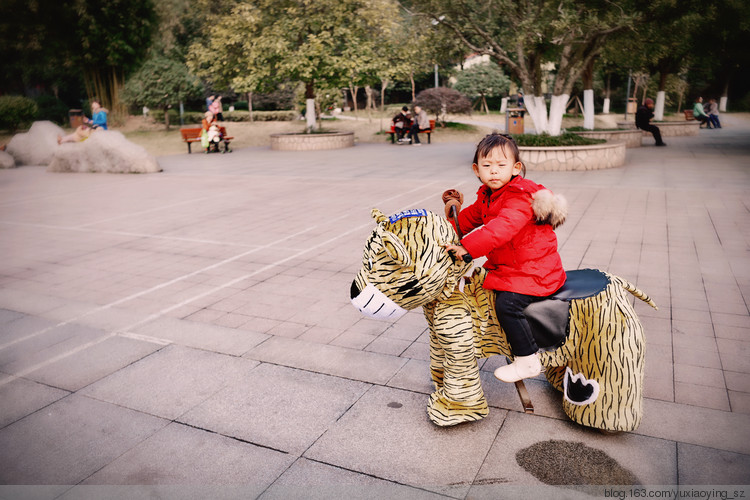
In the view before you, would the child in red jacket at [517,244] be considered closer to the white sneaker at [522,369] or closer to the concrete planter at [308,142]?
the white sneaker at [522,369]

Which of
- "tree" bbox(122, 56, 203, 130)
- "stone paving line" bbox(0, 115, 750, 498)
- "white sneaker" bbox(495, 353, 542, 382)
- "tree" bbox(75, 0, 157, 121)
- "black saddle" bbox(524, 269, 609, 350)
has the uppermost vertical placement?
"tree" bbox(75, 0, 157, 121)

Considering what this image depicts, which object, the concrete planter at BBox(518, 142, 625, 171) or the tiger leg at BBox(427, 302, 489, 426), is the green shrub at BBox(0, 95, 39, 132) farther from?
the tiger leg at BBox(427, 302, 489, 426)

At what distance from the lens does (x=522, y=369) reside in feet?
10.0

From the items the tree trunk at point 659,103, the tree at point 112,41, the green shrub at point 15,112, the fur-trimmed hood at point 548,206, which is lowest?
the fur-trimmed hood at point 548,206

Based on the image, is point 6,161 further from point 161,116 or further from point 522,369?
point 522,369

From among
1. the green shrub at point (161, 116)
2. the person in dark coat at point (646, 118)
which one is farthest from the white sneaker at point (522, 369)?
the green shrub at point (161, 116)

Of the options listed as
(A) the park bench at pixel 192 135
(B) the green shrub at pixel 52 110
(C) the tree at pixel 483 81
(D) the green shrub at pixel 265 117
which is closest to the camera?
(A) the park bench at pixel 192 135

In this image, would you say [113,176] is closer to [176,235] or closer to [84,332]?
[176,235]

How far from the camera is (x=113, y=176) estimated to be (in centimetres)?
1554

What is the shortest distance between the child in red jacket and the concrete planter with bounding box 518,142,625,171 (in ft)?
37.2

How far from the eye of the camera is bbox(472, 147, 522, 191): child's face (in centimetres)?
298

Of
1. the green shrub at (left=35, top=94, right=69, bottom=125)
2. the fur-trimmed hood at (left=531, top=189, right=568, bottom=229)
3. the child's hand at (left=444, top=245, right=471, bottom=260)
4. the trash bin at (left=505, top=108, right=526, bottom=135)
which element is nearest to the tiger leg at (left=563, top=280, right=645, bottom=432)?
the fur-trimmed hood at (left=531, top=189, right=568, bottom=229)

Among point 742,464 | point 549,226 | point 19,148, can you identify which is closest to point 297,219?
point 549,226

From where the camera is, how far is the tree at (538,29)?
12.7 metres
